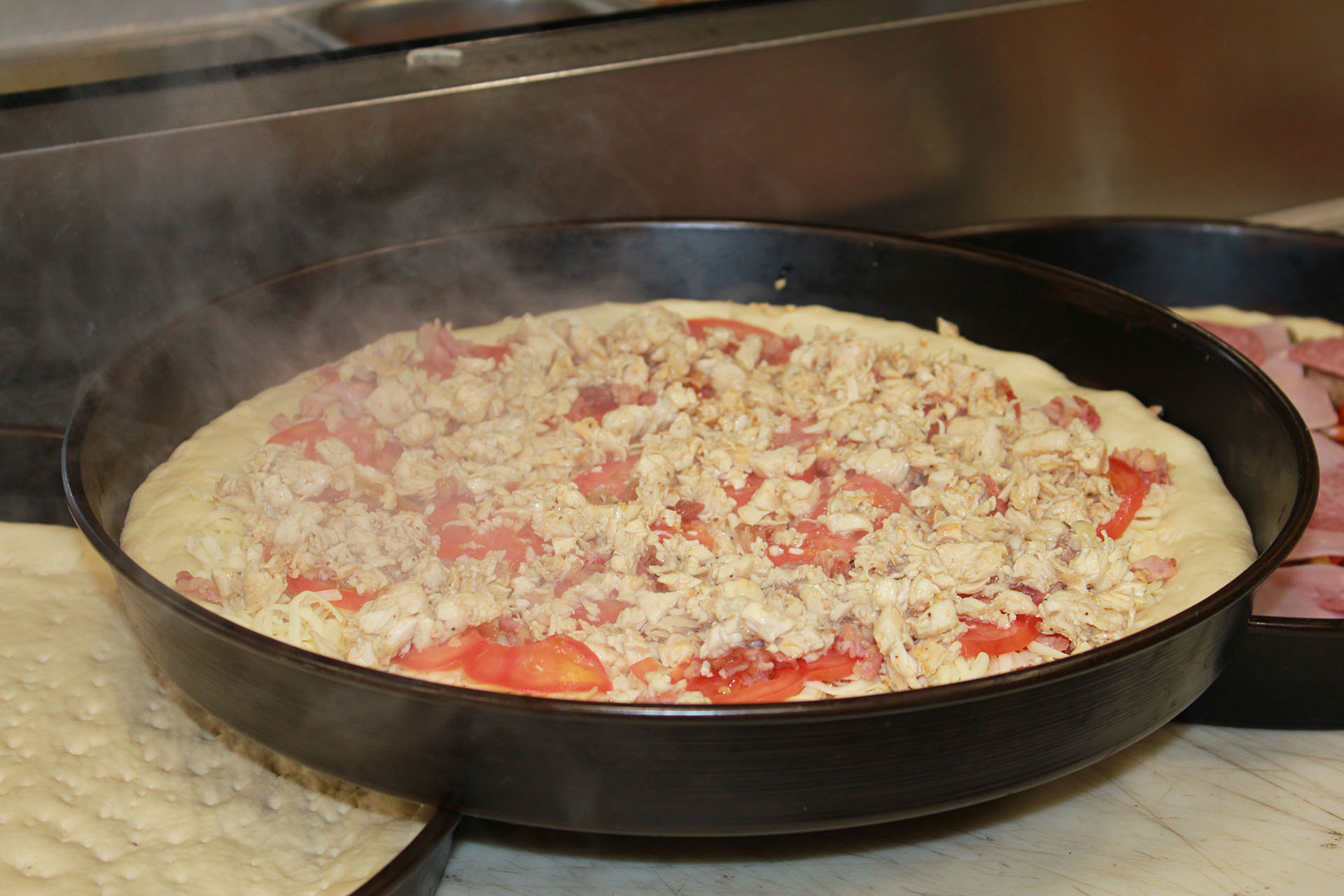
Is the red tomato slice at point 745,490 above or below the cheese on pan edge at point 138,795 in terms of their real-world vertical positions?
above

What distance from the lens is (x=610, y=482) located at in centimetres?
218

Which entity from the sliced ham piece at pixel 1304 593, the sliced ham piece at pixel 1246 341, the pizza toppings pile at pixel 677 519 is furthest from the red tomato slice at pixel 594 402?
the sliced ham piece at pixel 1246 341

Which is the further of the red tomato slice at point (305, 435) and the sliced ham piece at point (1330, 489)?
the sliced ham piece at point (1330, 489)

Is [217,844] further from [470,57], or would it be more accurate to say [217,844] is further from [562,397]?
[470,57]

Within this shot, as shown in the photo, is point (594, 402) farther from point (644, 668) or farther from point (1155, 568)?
point (1155, 568)

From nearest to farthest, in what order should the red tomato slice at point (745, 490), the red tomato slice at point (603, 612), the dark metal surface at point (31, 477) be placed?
the red tomato slice at point (603, 612), the red tomato slice at point (745, 490), the dark metal surface at point (31, 477)

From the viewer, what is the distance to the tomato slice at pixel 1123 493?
2182 millimetres

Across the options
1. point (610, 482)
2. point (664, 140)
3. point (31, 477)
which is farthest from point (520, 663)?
point (664, 140)

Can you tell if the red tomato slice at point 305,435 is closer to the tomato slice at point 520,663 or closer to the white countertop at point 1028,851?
the tomato slice at point 520,663

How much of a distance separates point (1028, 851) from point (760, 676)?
0.61m

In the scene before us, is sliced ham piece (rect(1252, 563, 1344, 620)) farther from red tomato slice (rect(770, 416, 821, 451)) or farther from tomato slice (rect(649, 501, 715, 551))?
tomato slice (rect(649, 501, 715, 551))

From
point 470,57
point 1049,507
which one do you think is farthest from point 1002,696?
point 470,57

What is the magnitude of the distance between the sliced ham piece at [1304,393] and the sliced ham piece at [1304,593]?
762 mm

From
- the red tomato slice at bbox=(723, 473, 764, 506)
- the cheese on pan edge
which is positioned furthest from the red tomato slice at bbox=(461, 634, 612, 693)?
the red tomato slice at bbox=(723, 473, 764, 506)
